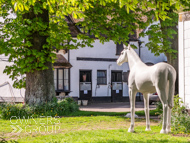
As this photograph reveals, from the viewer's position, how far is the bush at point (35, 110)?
1454 centimetres

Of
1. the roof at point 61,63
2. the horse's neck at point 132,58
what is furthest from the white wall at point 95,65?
the horse's neck at point 132,58

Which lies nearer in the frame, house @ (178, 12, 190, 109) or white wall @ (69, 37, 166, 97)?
house @ (178, 12, 190, 109)

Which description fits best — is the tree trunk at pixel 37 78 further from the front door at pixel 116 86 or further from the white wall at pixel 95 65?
the front door at pixel 116 86

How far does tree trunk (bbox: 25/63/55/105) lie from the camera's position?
1560 cm

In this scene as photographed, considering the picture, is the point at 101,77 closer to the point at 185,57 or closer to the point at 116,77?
the point at 116,77

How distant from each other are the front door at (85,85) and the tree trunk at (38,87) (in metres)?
15.0

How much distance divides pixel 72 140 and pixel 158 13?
3769 mm

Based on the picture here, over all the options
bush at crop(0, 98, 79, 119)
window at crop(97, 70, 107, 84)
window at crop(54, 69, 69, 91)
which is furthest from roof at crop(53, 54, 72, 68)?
bush at crop(0, 98, 79, 119)

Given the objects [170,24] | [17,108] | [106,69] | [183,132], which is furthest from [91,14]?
[106,69]

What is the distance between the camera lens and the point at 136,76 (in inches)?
364

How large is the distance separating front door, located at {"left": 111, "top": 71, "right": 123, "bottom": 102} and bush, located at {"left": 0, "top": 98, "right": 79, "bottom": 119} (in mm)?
16335

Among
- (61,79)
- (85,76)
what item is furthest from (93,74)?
(61,79)

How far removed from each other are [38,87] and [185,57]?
811cm

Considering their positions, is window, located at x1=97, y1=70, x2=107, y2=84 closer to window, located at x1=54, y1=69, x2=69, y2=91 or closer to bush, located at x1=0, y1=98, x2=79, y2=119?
window, located at x1=54, y1=69, x2=69, y2=91
